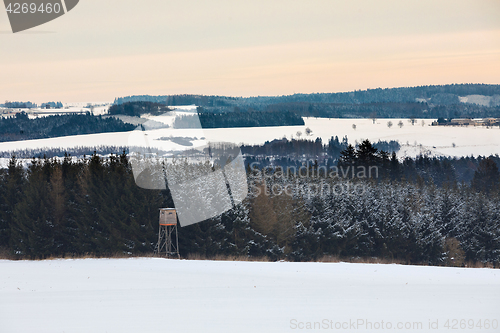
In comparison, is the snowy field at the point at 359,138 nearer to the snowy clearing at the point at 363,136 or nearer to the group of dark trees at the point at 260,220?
the snowy clearing at the point at 363,136

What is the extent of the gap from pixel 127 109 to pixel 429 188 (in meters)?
115

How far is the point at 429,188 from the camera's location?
47656 millimetres

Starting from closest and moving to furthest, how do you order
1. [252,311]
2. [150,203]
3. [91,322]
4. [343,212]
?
[91,322], [252,311], [150,203], [343,212]

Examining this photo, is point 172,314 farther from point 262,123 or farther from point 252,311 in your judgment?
point 262,123

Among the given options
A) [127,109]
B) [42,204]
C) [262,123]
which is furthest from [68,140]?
[42,204]

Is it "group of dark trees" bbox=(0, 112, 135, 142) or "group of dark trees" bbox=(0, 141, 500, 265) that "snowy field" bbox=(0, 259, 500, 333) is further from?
"group of dark trees" bbox=(0, 112, 135, 142)

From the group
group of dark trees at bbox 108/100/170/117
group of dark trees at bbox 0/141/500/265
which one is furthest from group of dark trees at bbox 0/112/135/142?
group of dark trees at bbox 0/141/500/265

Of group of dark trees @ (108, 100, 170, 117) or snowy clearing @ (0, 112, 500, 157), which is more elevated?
group of dark trees @ (108, 100, 170, 117)

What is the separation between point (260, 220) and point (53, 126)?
15221cm

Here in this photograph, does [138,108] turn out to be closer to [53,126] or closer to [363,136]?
[53,126]

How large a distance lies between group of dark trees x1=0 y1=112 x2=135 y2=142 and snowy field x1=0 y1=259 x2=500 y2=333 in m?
148

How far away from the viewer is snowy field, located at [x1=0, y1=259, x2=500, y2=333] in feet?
39.3

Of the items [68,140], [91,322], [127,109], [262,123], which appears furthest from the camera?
[262,123]

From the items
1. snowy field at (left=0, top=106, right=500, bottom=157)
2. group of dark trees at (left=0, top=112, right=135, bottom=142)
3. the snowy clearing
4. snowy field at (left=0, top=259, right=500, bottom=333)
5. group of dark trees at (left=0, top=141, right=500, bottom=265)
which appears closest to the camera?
snowy field at (left=0, top=259, right=500, bottom=333)
